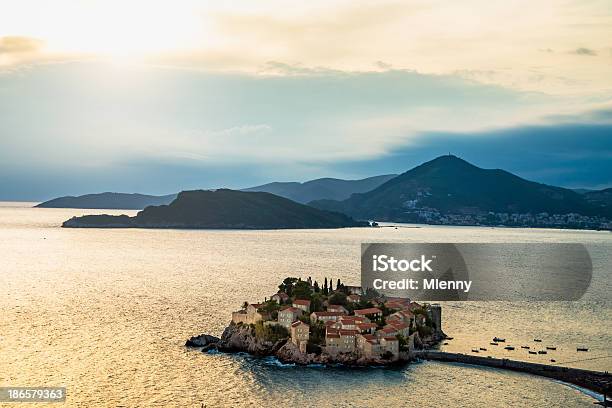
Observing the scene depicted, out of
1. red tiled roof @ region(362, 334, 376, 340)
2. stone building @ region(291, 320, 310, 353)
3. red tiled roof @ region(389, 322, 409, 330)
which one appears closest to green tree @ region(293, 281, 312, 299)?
stone building @ region(291, 320, 310, 353)

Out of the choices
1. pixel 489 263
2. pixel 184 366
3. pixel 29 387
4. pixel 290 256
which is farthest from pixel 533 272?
pixel 29 387

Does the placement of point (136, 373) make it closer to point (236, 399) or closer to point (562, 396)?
point (236, 399)

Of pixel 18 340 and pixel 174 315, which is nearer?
pixel 18 340

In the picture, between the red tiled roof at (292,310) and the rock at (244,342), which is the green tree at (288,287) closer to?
the red tiled roof at (292,310)

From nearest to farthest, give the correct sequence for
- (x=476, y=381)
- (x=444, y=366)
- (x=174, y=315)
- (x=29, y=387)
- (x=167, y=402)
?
(x=167, y=402), (x=29, y=387), (x=476, y=381), (x=444, y=366), (x=174, y=315)

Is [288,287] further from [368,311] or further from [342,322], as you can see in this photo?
[342,322]

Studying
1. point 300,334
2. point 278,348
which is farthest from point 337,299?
point 278,348

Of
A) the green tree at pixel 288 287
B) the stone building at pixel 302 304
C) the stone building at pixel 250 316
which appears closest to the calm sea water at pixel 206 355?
the stone building at pixel 250 316
